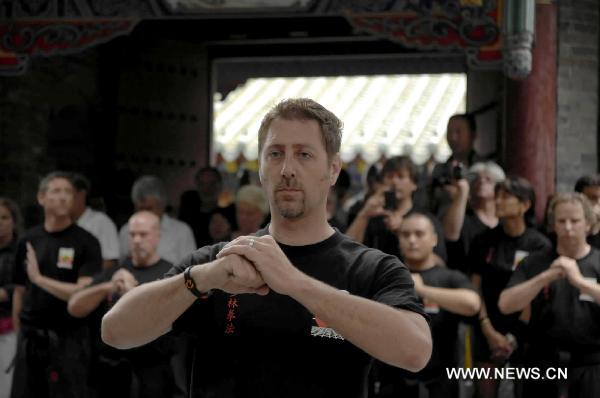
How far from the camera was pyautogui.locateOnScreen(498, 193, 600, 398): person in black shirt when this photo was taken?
6871 mm

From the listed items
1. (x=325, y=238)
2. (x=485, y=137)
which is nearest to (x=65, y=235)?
(x=485, y=137)

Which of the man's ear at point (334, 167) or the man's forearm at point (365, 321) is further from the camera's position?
the man's ear at point (334, 167)

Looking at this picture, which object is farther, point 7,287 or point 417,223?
point 7,287

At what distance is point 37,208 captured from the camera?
10.7 m

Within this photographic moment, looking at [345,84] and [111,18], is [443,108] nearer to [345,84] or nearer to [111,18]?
[345,84]

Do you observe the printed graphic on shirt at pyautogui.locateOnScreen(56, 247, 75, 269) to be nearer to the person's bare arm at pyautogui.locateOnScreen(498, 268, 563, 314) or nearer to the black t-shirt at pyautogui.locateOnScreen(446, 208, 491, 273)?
the black t-shirt at pyautogui.locateOnScreen(446, 208, 491, 273)

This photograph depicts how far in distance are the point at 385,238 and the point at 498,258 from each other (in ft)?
2.61

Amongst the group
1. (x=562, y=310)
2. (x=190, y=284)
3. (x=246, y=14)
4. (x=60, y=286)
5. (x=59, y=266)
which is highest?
(x=246, y=14)

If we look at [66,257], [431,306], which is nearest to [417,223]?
[431,306]

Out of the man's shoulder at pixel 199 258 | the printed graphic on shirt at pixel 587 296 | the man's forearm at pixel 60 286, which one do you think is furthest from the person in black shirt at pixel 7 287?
the man's shoulder at pixel 199 258

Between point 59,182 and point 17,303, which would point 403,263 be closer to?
point 59,182

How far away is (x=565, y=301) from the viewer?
7023 millimetres

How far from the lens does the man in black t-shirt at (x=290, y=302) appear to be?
2.93 m

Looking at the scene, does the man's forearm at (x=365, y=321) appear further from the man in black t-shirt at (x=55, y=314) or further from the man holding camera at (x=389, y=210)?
the man in black t-shirt at (x=55, y=314)
